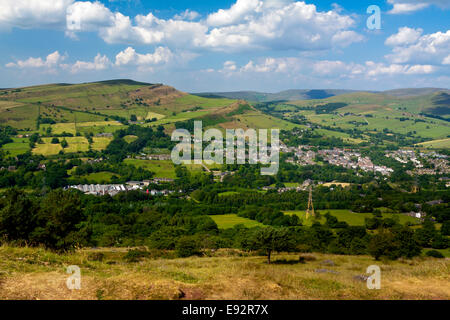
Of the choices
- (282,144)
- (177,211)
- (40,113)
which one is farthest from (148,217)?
(40,113)

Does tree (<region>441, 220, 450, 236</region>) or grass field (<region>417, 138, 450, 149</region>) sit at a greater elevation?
grass field (<region>417, 138, 450, 149</region>)

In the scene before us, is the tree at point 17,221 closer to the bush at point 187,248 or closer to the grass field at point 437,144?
the bush at point 187,248

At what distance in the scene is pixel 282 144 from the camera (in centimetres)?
14312

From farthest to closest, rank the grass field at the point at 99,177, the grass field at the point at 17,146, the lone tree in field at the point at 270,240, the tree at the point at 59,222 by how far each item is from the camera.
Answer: the grass field at the point at 17,146
the grass field at the point at 99,177
the lone tree in field at the point at 270,240
the tree at the point at 59,222

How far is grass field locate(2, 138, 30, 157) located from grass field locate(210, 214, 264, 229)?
7158 centimetres

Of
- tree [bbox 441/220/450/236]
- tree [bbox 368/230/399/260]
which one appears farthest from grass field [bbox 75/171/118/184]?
tree [bbox 441/220/450/236]

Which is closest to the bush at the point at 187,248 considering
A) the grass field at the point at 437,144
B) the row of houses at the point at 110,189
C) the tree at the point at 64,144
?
the row of houses at the point at 110,189

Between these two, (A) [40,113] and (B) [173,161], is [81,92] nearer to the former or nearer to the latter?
(A) [40,113]

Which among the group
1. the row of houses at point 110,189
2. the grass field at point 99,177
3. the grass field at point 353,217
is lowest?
the grass field at point 353,217

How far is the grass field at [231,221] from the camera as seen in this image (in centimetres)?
5250

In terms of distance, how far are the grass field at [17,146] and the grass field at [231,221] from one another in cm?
7158

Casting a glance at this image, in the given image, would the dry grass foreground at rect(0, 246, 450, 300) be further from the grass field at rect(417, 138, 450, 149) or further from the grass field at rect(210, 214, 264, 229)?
the grass field at rect(417, 138, 450, 149)

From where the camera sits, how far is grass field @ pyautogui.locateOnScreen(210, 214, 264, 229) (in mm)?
52500
